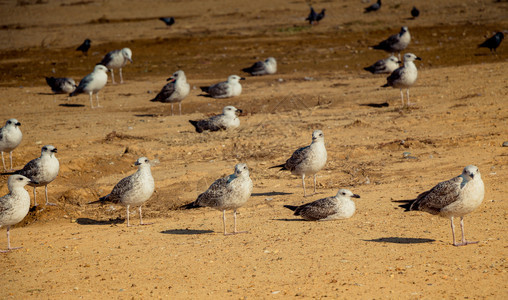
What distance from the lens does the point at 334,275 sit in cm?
762

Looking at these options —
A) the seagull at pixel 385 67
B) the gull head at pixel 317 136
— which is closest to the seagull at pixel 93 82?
the seagull at pixel 385 67

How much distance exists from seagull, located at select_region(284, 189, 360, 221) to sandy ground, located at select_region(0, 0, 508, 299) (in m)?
0.17

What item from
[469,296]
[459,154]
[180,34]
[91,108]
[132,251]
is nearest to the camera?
[469,296]

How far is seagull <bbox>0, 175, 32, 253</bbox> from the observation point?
9.84m

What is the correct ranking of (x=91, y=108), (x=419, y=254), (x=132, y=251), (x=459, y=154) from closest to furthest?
(x=419, y=254), (x=132, y=251), (x=459, y=154), (x=91, y=108)

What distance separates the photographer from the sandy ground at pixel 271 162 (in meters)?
7.81

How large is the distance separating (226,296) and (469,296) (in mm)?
2669

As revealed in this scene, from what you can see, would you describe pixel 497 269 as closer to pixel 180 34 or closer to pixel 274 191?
pixel 274 191

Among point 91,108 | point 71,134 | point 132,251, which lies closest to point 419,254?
point 132,251

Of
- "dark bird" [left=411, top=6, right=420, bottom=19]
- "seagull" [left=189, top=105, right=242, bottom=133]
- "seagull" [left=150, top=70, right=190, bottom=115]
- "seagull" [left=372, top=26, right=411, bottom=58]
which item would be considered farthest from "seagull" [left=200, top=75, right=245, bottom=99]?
"dark bird" [left=411, top=6, right=420, bottom=19]

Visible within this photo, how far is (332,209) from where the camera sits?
9.82m

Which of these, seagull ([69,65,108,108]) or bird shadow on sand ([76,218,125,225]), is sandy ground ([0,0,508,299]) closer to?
bird shadow on sand ([76,218,125,225])

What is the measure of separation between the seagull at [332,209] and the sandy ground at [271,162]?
17 cm

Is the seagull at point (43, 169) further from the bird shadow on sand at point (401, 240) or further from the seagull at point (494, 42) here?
the seagull at point (494, 42)
